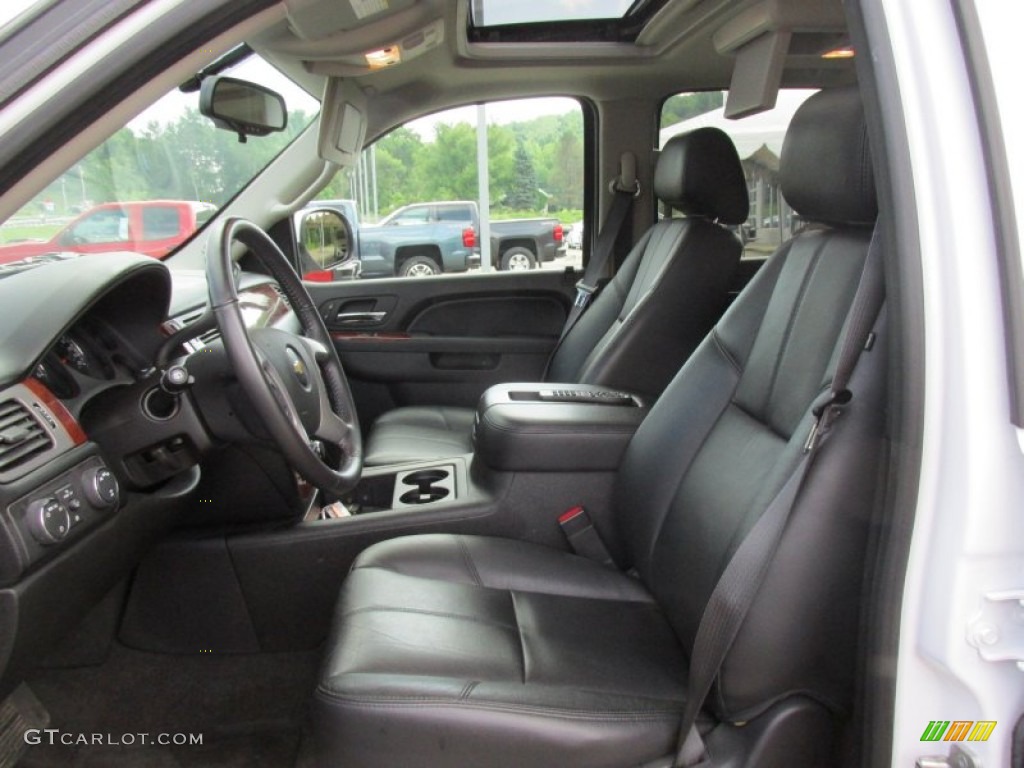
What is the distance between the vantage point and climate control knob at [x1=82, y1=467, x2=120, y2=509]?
1343 millimetres

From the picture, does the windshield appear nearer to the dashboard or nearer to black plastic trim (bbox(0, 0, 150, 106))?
the dashboard

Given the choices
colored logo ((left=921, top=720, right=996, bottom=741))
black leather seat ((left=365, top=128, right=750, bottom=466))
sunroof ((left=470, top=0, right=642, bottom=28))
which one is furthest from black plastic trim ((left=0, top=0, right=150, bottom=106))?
sunroof ((left=470, top=0, right=642, bottom=28))

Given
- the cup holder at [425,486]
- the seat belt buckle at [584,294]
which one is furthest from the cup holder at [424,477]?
the seat belt buckle at [584,294]

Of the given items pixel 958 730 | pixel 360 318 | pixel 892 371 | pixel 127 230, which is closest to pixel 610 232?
pixel 360 318

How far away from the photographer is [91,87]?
0.81m

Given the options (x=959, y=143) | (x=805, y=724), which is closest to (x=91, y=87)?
(x=959, y=143)

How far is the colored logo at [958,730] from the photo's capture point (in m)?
0.94

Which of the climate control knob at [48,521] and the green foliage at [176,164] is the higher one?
the green foliage at [176,164]

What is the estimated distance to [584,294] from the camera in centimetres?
301

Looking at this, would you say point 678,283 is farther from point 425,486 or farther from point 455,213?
point 455,213

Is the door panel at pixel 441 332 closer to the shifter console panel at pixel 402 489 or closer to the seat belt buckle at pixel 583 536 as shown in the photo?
the shifter console panel at pixel 402 489

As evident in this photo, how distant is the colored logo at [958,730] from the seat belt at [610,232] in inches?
83.1

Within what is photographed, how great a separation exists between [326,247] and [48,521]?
2.15 metres

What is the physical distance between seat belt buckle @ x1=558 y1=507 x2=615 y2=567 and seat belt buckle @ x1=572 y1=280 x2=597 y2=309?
1240mm
